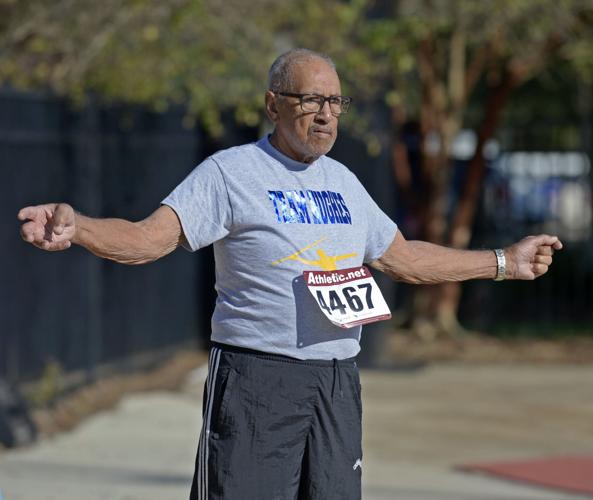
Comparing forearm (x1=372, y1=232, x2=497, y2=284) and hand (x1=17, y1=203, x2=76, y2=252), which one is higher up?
hand (x1=17, y1=203, x2=76, y2=252)

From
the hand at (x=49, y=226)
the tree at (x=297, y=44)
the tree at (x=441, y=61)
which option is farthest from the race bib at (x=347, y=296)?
the tree at (x=441, y=61)

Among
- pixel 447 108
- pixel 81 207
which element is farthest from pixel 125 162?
pixel 447 108

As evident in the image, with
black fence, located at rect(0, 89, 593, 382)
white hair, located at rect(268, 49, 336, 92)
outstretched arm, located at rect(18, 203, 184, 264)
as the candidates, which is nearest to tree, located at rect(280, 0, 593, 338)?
black fence, located at rect(0, 89, 593, 382)

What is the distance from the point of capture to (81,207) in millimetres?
11094

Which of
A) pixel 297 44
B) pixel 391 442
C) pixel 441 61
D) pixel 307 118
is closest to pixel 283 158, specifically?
pixel 307 118

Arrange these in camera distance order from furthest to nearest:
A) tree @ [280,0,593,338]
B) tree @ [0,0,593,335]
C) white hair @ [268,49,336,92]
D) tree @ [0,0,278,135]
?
tree @ [280,0,593,338] < tree @ [0,0,593,335] < tree @ [0,0,278,135] < white hair @ [268,49,336,92]

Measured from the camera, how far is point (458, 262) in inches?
202

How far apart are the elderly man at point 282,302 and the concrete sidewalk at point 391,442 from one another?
3.35 metres

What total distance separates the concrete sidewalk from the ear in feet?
11.6

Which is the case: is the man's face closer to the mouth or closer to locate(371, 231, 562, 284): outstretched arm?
the mouth

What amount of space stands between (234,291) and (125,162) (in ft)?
25.1

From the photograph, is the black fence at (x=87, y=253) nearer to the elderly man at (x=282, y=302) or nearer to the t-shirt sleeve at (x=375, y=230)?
the t-shirt sleeve at (x=375, y=230)

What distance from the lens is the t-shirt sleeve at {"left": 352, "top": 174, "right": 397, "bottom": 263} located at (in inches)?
193

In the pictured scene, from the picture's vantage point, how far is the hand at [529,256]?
5141 mm
